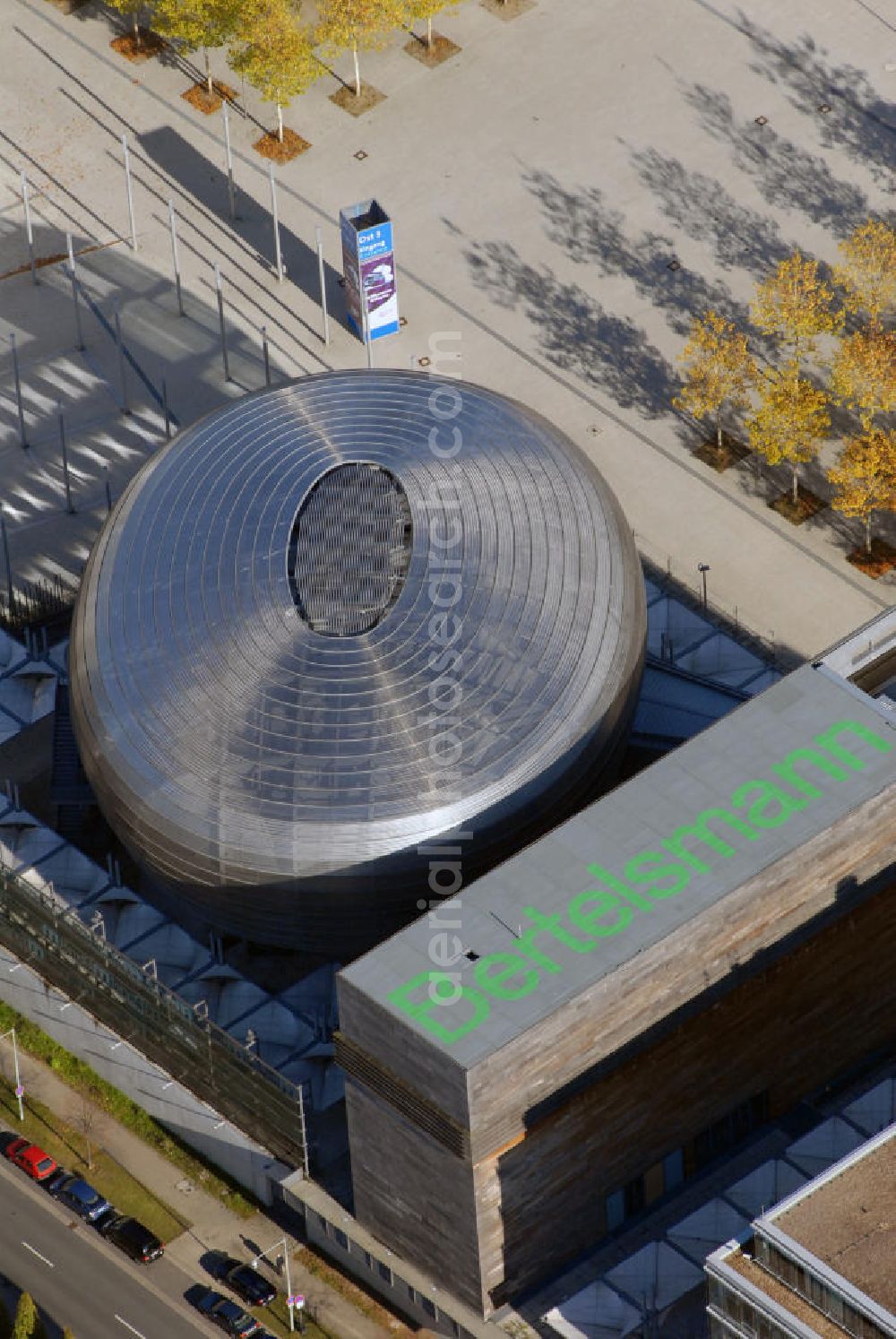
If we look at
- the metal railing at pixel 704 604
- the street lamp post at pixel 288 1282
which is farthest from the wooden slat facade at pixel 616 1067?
the metal railing at pixel 704 604

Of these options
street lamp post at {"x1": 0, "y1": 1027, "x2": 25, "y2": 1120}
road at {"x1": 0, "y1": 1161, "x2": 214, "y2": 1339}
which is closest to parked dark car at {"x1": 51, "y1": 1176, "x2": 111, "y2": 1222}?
road at {"x1": 0, "y1": 1161, "x2": 214, "y2": 1339}

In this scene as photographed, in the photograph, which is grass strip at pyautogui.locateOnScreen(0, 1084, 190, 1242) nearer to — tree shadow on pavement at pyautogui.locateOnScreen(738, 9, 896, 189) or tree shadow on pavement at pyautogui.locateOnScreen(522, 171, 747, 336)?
tree shadow on pavement at pyautogui.locateOnScreen(522, 171, 747, 336)

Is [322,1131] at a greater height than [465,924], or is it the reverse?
[465,924]

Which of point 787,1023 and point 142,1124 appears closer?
point 787,1023

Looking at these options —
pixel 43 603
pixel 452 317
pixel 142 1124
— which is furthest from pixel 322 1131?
pixel 452 317

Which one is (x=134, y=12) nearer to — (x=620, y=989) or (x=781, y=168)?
(x=781, y=168)

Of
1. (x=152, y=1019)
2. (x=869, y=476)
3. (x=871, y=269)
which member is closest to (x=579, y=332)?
(x=871, y=269)

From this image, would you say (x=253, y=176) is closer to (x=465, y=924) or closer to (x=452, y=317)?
(x=452, y=317)
